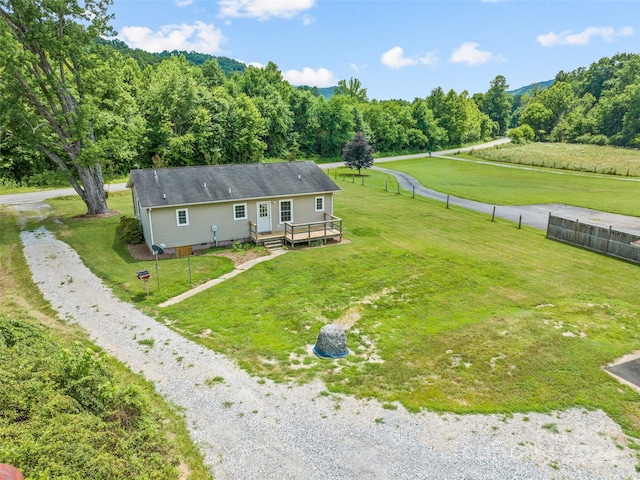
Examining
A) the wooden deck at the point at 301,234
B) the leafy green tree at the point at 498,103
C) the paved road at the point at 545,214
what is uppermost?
the leafy green tree at the point at 498,103

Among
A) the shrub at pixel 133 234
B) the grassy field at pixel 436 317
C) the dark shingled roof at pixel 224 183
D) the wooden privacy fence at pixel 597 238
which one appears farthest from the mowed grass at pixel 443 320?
the shrub at pixel 133 234

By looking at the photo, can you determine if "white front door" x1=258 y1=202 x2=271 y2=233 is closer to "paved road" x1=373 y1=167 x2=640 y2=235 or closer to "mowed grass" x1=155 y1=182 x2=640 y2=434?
"mowed grass" x1=155 y1=182 x2=640 y2=434

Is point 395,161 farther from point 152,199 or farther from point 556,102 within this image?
point 556,102

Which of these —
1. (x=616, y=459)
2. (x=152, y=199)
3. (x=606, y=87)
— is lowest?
(x=616, y=459)

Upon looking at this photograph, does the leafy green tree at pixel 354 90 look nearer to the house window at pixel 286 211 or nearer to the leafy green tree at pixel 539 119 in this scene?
the leafy green tree at pixel 539 119

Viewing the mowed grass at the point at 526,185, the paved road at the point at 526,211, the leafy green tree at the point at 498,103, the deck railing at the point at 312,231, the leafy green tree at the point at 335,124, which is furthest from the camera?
the leafy green tree at the point at 498,103

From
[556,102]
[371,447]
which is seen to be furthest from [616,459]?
[556,102]
